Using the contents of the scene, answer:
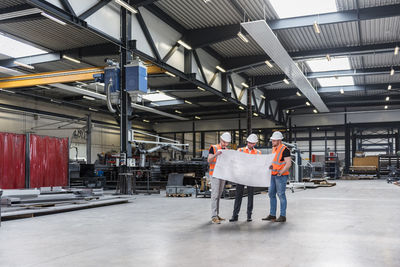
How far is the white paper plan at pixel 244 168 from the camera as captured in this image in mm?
6980

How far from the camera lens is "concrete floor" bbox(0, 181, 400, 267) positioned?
4.16 m

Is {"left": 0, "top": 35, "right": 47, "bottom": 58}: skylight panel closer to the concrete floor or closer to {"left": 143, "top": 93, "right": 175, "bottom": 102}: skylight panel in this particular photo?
{"left": 143, "top": 93, "right": 175, "bottom": 102}: skylight panel

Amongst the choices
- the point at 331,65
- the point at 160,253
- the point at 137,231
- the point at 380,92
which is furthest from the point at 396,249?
the point at 380,92

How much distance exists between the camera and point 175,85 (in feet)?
79.5

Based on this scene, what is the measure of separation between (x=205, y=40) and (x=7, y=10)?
7962mm

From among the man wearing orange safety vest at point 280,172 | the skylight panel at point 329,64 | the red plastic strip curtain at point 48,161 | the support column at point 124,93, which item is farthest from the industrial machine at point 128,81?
the skylight panel at point 329,64

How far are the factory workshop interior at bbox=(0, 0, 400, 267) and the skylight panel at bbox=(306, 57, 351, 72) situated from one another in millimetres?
156

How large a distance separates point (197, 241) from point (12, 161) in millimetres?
13206

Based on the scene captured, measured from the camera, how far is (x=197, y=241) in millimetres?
5238

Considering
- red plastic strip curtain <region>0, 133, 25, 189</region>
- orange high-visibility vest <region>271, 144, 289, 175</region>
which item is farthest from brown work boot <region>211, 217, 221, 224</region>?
red plastic strip curtain <region>0, 133, 25, 189</region>

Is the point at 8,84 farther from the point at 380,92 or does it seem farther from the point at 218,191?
the point at 380,92

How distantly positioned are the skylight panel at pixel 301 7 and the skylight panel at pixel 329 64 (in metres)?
6.19

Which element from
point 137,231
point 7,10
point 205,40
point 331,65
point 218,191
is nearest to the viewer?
point 137,231

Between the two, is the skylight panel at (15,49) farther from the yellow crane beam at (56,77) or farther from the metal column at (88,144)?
the metal column at (88,144)
